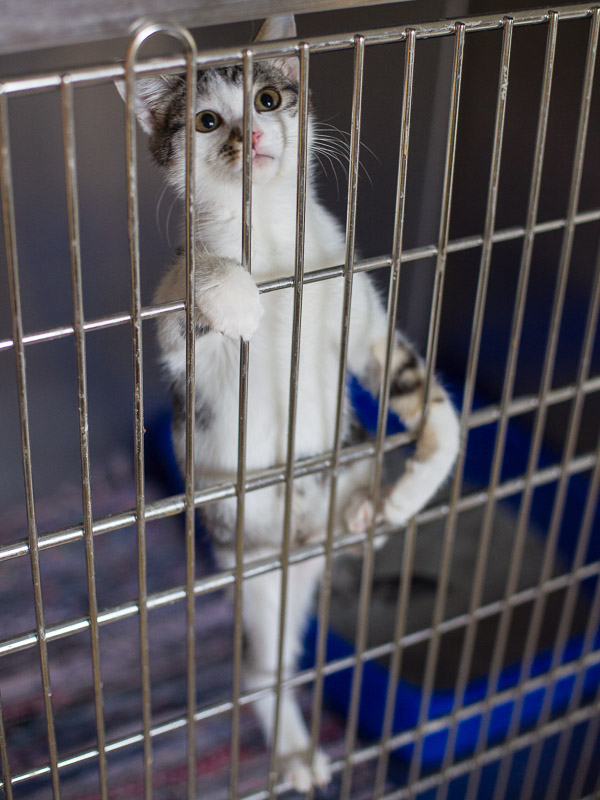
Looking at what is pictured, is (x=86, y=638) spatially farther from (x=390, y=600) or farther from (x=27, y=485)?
(x=27, y=485)

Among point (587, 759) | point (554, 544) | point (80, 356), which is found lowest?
point (587, 759)

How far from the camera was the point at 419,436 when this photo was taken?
74 centimetres

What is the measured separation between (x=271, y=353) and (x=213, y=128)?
222 mm

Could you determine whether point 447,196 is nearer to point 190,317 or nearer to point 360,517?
point 190,317

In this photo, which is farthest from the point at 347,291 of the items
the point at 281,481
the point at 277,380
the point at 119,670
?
the point at 119,670

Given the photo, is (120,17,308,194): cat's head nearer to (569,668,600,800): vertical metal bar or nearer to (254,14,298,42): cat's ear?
(254,14,298,42): cat's ear

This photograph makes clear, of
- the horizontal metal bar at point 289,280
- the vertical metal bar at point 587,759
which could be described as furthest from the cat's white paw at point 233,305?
the vertical metal bar at point 587,759

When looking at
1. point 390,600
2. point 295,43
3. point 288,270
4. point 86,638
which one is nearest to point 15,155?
point 288,270

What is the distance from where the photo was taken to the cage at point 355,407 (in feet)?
1.71

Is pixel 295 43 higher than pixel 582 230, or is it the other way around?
pixel 295 43

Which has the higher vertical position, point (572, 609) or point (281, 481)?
point (281, 481)

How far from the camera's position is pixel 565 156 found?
0.99 m

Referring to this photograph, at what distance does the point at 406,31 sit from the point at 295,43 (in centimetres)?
8

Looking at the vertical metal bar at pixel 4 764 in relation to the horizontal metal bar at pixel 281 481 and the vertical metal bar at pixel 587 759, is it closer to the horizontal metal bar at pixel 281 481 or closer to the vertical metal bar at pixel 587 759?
the horizontal metal bar at pixel 281 481
